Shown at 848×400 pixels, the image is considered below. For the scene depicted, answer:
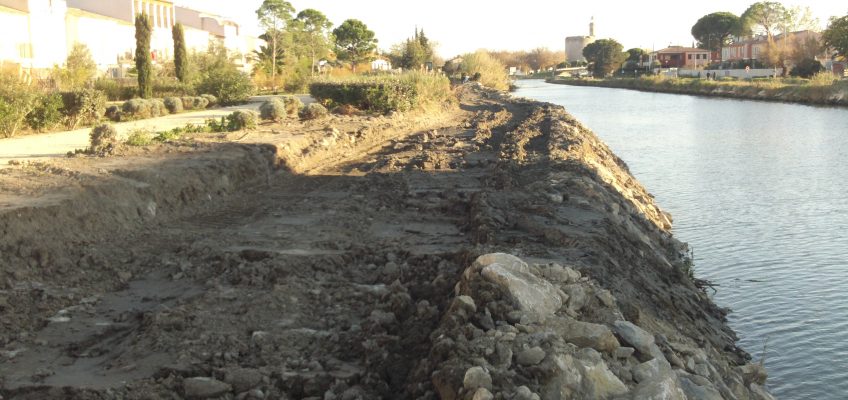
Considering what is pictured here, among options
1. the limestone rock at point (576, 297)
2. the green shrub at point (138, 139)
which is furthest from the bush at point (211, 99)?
the limestone rock at point (576, 297)

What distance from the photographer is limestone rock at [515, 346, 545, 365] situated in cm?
498

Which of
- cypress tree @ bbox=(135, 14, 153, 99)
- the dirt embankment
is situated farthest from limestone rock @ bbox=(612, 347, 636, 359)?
cypress tree @ bbox=(135, 14, 153, 99)

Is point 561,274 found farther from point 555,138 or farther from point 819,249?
point 555,138

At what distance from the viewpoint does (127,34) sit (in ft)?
163

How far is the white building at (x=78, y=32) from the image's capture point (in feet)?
121

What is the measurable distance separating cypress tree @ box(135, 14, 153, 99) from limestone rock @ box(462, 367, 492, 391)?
26932mm

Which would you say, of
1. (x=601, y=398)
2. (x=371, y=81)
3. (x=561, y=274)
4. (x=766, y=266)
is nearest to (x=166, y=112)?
(x=371, y=81)

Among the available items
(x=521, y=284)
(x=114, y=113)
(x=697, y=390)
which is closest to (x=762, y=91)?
(x=114, y=113)

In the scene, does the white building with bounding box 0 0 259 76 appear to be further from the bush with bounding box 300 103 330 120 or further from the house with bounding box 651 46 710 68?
the house with bounding box 651 46 710 68

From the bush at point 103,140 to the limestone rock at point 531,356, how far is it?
1067 centimetres

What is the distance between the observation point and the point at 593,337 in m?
5.42

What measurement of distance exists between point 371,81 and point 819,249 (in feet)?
60.8

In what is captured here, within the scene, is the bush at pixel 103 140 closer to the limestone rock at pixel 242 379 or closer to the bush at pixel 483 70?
the limestone rock at pixel 242 379

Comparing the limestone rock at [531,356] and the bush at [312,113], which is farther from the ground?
the bush at [312,113]
